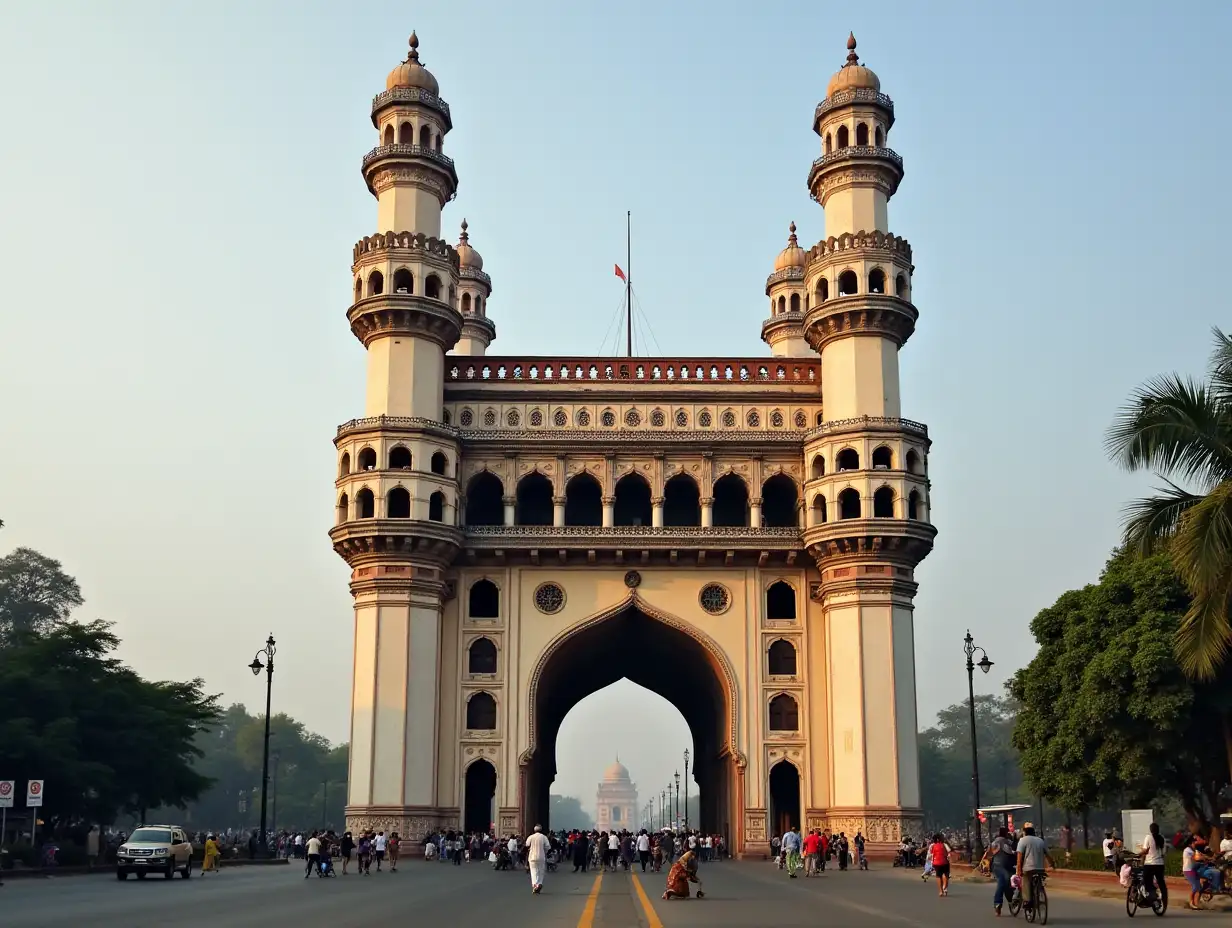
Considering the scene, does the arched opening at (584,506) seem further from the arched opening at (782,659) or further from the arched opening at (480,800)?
the arched opening at (480,800)

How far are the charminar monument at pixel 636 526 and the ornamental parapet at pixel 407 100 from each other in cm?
9

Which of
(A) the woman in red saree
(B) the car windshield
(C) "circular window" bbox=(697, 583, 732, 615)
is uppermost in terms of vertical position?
(C) "circular window" bbox=(697, 583, 732, 615)

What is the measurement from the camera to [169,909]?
22.1 metres

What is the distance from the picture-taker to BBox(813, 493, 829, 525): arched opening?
48188 millimetres

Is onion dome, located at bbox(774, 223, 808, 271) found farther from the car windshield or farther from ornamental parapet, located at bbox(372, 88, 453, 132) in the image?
the car windshield

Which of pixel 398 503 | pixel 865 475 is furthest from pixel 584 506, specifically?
pixel 865 475

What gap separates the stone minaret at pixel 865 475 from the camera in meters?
45.7

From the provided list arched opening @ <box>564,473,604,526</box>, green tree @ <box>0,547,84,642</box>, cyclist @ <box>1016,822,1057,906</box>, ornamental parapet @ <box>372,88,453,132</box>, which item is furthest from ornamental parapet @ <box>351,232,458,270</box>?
green tree @ <box>0,547,84,642</box>

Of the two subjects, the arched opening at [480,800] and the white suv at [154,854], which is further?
the arched opening at [480,800]

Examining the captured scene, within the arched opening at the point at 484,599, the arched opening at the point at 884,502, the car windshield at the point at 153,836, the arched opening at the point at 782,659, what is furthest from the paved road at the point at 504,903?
the arched opening at the point at 884,502

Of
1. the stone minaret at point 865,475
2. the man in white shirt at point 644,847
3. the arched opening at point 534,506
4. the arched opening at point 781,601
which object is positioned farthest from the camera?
the arched opening at point 534,506

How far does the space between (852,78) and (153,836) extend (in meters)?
34.8

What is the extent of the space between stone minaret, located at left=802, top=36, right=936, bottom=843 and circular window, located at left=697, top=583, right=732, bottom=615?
11.1 ft

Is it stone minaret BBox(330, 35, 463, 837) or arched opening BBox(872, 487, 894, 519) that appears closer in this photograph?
stone minaret BBox(330, 35, 463, 837)
